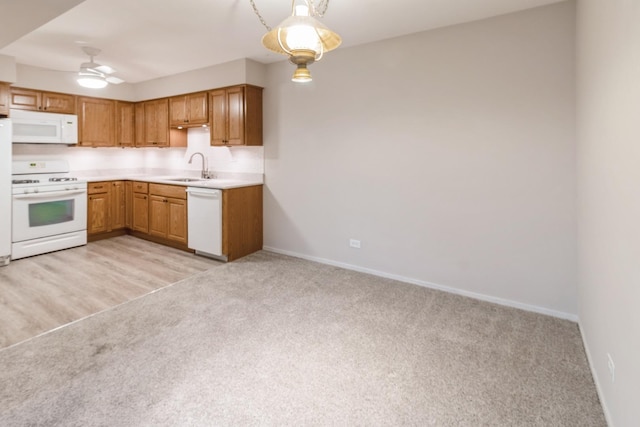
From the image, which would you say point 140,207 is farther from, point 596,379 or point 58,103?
point 596,379

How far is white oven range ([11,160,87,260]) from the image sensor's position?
4.41 m

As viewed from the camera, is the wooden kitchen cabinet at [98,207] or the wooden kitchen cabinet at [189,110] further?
the wooden kitchen cabinet at [98,207]

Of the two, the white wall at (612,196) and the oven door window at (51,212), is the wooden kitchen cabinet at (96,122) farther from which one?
the white wall at (612,196)

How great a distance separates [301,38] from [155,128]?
4880mm

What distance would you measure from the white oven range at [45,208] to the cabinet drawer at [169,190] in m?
0.98

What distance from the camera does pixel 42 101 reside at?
4.95m

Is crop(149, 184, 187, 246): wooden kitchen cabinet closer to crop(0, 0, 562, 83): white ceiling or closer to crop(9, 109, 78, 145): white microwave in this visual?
crop(9, 109, 78, 145): white microwave

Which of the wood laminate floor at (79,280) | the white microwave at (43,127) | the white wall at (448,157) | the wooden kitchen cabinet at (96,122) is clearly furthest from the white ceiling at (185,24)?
the wood laminate floor at (79,280)

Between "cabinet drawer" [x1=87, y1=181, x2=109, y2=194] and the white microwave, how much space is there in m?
0.69

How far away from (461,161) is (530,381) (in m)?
1.98

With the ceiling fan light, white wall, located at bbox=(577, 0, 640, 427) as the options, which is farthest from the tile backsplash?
white wall, located at bbox=(577, 0, 640, 427)

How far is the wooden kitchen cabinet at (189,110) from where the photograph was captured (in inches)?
197

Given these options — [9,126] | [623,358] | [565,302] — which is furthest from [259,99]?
[623,358]

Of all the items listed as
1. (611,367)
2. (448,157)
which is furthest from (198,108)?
(611,367)
